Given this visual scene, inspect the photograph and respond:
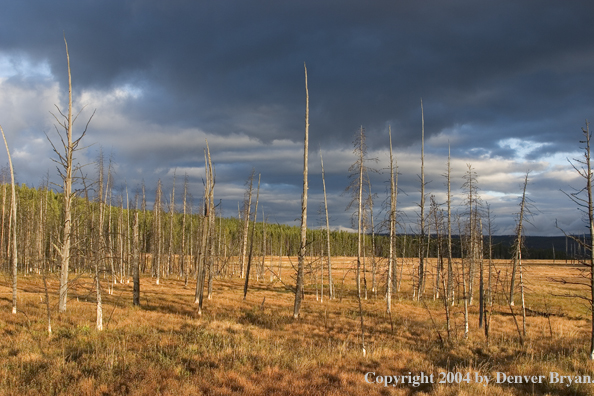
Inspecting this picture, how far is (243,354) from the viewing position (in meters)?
10.3

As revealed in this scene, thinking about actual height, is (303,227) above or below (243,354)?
above

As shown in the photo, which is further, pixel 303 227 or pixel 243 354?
pixel 303 227

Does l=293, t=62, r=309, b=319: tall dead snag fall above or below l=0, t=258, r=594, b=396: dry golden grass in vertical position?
above

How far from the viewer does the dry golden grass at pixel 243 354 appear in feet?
25.7

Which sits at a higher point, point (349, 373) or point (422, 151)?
point (422, 151)

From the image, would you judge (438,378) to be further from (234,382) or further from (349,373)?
(234,382)

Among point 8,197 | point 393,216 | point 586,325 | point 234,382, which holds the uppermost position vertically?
point 8,197

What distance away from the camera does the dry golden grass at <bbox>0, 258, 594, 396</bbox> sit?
782cm

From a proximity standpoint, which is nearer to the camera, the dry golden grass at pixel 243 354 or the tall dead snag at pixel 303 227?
the dry golden grass at pixel 243 354

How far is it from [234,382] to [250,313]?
472 inches

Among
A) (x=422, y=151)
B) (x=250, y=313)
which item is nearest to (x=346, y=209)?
(x=422, y=151)

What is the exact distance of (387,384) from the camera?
337 inches

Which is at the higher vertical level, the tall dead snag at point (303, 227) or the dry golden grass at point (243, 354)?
the tall dead snag at point (303, 227)

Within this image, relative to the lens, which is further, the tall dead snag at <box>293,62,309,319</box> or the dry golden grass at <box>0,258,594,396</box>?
the tall dead snag at <box>293,62,309,319</box>
